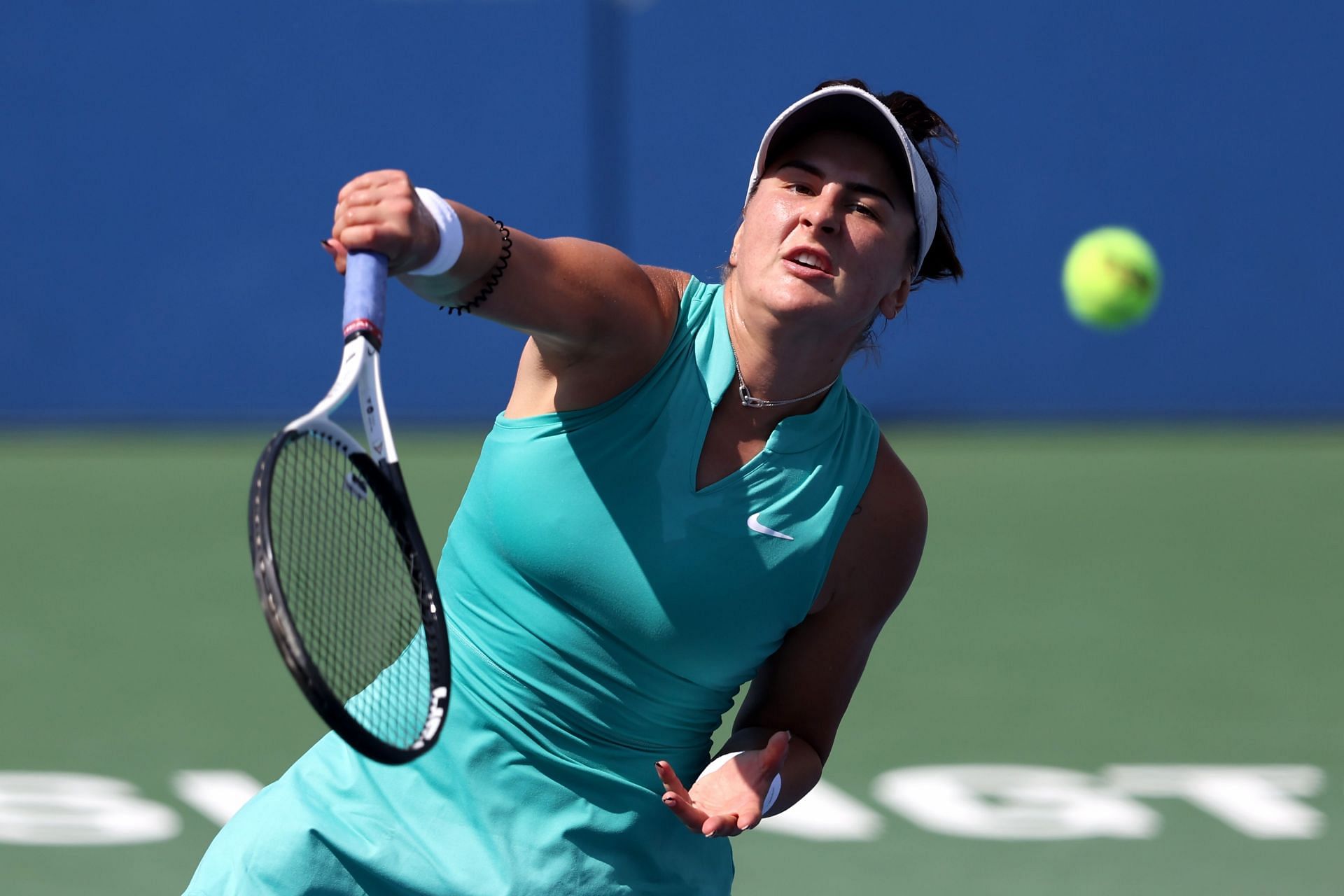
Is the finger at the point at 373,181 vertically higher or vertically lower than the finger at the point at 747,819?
higher

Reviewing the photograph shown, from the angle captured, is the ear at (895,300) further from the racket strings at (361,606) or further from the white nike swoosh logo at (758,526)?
the racket strings at (361,606)

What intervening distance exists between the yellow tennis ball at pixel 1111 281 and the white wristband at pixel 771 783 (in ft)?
19.2

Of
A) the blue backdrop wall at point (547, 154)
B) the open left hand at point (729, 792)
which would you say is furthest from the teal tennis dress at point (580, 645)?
the blue backdrop wall at point (547, 154)

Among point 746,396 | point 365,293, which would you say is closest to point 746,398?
point 746,396

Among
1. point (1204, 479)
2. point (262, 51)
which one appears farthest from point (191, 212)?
point (1204, 479)

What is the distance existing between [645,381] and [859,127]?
0.46m

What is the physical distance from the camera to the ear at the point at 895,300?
2.62 meters

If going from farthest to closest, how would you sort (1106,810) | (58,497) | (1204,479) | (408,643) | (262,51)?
(262,51)
(1204,479)
(58,497)
(1106,810)
(408,643)

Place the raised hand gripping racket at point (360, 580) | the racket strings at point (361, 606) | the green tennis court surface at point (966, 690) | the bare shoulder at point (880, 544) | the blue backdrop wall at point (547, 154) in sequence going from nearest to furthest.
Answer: the raised hand gripping racket at point (360, 580) → the racket strings at point (361, 606) → the bare shoulder at point (880, 544) → the green tennis court surface at point (966, 690) → the blue backdrop wall at point (547, 154)

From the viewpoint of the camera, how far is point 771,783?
8.26 ft

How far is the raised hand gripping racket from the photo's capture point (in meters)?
1.99

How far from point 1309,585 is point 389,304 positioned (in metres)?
4.45

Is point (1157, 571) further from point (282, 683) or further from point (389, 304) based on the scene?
point (389, 304)

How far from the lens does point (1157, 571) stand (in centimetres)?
695
